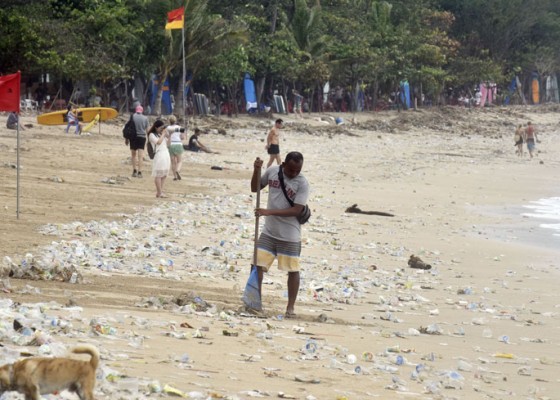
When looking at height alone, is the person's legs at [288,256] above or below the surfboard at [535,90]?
below

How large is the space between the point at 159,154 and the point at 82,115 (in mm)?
17885

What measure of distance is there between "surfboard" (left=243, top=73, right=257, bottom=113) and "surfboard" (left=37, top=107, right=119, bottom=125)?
1636 cm

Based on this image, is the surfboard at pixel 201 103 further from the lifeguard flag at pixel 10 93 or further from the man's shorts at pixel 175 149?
the lifeguard flag at pixel 10 93

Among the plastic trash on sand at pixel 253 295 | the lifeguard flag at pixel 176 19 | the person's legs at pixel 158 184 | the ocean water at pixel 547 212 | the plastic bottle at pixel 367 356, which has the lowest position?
the ocean water at pixel 547 212

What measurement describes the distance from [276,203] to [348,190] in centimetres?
1677

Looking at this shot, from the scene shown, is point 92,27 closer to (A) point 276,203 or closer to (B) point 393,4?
(A) point 276,203

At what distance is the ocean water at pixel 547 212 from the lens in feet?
72.4

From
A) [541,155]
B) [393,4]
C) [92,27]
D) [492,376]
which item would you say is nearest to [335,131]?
[541,155]

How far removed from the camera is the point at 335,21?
5769cm

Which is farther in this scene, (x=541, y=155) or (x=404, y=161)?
(x=541, y=155)

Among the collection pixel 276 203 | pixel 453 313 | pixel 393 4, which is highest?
pixel 393 4

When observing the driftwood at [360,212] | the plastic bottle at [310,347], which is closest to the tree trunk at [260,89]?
the driftwood at [360,212]

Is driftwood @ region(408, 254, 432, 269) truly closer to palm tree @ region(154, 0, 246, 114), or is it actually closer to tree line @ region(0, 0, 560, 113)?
tree line @ region(0, 0, 560, 113)

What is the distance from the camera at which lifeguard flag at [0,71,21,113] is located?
14.0 m
